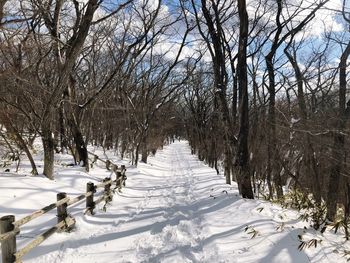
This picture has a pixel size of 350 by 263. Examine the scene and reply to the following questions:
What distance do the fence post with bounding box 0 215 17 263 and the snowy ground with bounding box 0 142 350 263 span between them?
2.46ft

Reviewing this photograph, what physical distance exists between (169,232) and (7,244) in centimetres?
367

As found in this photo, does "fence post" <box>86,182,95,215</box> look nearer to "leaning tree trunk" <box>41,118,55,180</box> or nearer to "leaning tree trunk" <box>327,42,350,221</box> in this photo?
"leaning tree trunk" <box>41,118,55,180</box>

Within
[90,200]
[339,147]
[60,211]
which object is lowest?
[90,200]

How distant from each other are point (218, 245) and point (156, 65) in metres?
21.5

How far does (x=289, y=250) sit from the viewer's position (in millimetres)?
6090

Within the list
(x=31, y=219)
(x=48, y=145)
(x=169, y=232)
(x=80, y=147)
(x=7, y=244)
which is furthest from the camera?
(x=80, y=147)

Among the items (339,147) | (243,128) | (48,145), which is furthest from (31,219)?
(339,147)

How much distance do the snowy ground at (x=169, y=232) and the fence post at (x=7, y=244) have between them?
749 millimetres

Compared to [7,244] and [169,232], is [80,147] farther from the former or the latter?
[7,244]

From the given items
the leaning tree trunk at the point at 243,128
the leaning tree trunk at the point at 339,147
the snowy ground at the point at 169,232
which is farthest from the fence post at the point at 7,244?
the leaning tree trunk at the point at 339,147

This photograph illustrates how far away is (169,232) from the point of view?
771 cm

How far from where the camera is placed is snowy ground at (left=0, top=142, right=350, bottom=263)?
607 centimetres

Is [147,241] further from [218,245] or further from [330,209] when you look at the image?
[330,209]

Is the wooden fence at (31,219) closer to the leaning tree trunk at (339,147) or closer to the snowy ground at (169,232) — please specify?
the snowy ground at (169,232)
